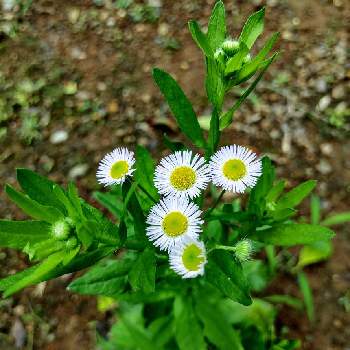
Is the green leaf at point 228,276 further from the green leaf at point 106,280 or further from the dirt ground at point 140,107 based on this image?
the dirt ground at point 140,107

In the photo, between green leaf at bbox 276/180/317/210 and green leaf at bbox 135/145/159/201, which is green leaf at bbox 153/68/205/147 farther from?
green leaf at bbox 276/180/317/210

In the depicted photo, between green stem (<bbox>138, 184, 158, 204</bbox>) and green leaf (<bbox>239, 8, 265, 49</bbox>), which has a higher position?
green leaf (<bbox>239, 8, 265, 49</bbox>)

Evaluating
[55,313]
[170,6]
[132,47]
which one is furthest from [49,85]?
[55,313]

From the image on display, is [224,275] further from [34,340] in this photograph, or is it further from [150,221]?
[34,340]

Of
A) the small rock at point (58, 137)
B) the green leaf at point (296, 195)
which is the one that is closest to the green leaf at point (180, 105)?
the green leaf at point (296, 195)


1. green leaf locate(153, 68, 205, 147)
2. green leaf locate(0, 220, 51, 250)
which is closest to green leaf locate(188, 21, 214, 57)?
green leaf locate(153, 68, 205, 147)

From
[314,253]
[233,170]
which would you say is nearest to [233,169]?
[233,170]

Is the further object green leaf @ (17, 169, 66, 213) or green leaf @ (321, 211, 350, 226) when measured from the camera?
green leaf @ (321, 211, 350, 226)
